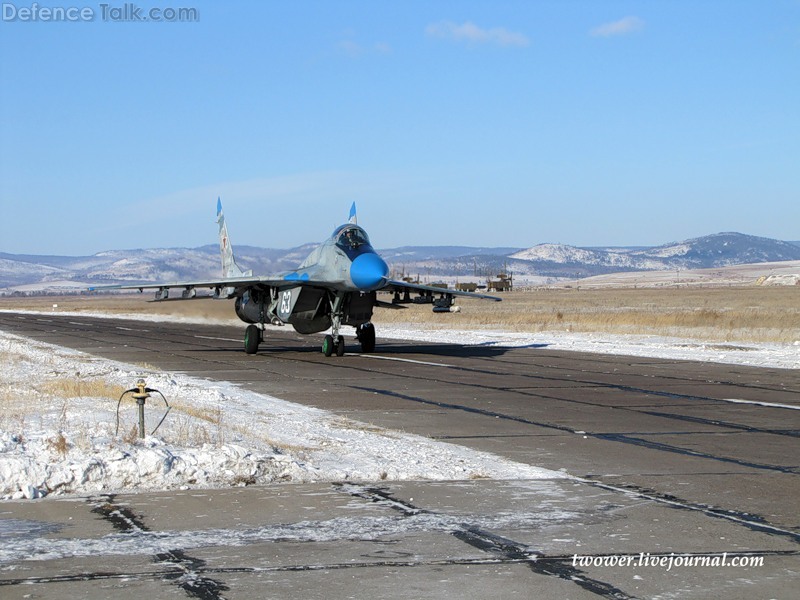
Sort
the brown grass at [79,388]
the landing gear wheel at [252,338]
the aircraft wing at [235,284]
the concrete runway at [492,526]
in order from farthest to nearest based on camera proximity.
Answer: the landing gear wheel at [252,338] < the aircraft wing at [235,284] < the brown grass at [79,388] < the concrete runway at [492,526]

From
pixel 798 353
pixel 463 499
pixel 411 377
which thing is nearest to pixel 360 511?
pixel 463 499

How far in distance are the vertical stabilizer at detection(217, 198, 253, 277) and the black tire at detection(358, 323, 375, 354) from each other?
6.64 m

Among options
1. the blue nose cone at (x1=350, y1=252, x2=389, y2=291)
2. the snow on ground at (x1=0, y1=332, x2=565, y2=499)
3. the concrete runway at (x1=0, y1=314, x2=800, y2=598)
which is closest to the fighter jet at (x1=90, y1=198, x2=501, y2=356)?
the blue nose cone at (x1=350, y1=252, x2=389, y2=291)

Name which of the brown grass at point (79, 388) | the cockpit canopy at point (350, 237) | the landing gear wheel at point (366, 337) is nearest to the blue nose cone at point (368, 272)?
the cockpit canopy at point (350, 237)

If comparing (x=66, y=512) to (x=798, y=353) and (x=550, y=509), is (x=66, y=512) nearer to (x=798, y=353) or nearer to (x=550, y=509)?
(x=550, y=509)

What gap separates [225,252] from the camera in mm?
38625

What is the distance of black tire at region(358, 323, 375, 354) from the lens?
30625mm

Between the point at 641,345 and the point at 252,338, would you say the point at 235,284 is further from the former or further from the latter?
the point at 641,345

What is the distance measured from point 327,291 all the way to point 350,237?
1860 millimetres

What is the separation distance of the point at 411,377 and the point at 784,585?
16297mm

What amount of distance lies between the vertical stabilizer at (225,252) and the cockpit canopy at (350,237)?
8131mm

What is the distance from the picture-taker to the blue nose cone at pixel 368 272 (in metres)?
26.5

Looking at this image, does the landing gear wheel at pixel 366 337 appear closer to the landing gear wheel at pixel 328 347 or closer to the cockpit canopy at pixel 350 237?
the landing gear wheel at pixel 328 347

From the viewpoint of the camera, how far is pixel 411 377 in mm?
22344
